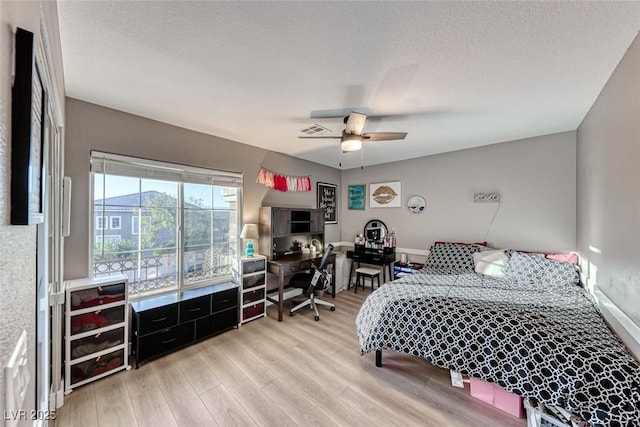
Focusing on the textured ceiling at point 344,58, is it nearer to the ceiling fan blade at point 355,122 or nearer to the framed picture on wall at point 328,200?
the ceiling fan blade at point 355,122

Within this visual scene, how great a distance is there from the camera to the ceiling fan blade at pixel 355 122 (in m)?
2.37

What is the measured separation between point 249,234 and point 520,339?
2.95 meters

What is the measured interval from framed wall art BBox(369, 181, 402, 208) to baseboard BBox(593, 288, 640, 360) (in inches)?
114

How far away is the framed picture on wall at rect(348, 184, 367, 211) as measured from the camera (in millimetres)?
5121

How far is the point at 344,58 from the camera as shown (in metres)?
1.67

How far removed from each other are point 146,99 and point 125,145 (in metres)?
0.61

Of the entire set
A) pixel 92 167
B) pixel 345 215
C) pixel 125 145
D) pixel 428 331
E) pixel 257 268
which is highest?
pixel 125 145

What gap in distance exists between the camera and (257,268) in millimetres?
3395

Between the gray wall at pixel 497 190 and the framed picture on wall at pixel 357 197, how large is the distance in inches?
15.4

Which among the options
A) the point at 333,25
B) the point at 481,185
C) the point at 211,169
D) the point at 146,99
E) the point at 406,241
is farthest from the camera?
the point at 406,241

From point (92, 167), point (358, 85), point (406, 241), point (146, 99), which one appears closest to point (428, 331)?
point (358, 85)

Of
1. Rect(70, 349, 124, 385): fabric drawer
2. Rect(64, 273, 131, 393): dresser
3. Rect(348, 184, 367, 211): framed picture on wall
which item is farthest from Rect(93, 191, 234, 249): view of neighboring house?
Rect(348, 184, 367, 211): framed picture on wall

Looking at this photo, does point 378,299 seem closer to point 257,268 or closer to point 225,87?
point 257,268

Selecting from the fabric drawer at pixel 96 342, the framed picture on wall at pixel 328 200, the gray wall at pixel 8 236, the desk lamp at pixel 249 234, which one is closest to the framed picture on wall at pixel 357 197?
the framed picture on wall at pixel 328 200
